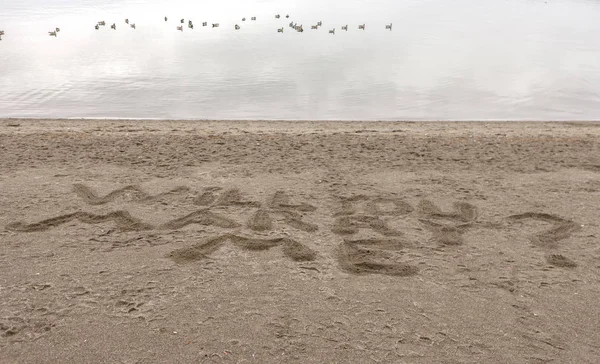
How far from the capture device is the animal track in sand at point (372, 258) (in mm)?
4277

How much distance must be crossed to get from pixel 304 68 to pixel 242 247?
8814 mm

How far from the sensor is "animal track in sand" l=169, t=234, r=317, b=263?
445 centimetres

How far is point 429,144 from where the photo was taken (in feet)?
24.4

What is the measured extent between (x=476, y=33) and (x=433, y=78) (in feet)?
23.8

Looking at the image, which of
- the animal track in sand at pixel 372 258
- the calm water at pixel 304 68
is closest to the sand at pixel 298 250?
the animal track in sand at pixel 372 258

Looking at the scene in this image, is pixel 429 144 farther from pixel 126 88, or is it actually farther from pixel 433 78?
pixel 126 88

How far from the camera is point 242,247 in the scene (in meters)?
4.62

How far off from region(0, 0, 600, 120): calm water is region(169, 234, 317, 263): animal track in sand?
204 inches

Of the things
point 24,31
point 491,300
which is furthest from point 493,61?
point 24,31

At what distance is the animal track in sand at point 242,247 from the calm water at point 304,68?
204 inches

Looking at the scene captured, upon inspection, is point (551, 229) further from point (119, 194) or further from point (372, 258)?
point (119, 194)

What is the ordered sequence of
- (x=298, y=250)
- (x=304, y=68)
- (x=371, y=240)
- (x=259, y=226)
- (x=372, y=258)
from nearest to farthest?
(x=372, y=258)
(x=298, y=250)
(x=371, y=240)
(x=259, y=226)
(x=304, y=68)

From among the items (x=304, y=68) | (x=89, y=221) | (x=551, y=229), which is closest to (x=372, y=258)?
(x=551, y=229)

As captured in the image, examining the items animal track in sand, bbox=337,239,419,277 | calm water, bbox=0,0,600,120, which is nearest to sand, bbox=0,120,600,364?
animal track in sand, bbox=337,239,419,277
